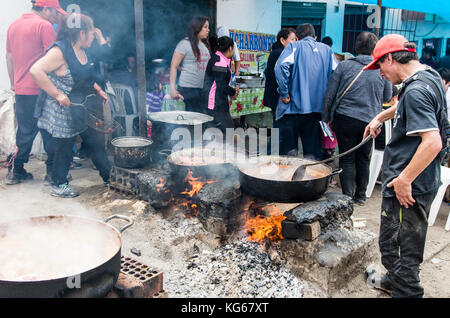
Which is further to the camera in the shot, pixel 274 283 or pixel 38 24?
pixel 38 24

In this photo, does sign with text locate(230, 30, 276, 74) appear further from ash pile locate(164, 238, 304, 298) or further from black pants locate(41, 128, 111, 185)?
ash pile locate(164, 238, 304, 298)

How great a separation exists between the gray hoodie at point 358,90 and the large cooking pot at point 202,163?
6.05 ft

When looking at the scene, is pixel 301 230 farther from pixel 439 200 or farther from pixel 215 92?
pixel 215 92

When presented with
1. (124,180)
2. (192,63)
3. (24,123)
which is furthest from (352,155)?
(24,123)

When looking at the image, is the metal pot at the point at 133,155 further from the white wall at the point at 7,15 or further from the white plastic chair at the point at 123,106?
the white wall at the point at 7,15

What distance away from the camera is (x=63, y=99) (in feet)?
15.7

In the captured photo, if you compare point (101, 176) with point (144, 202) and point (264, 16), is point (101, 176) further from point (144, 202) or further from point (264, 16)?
point (264, 16)

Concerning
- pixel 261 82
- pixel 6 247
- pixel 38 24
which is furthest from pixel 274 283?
pixel 261 82

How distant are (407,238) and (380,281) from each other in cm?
79

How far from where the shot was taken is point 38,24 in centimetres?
520

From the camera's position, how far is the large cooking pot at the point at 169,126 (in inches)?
202

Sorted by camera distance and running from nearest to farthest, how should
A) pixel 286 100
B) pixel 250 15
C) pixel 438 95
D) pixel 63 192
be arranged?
1. pixel 438 95
2. pixel 63 192
3. pixel 286 100
4. pixel 250 15

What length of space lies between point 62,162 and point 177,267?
102 inches
